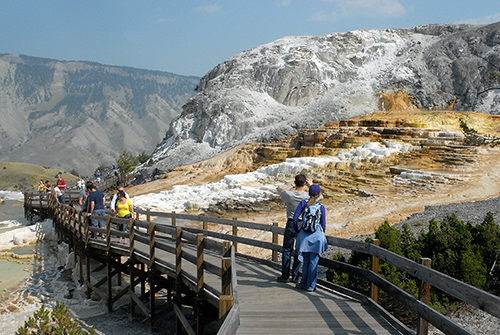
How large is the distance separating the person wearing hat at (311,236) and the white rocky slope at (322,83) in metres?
36.7

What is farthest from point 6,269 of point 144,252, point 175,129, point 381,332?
point 175,129

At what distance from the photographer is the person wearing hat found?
19.1 feet

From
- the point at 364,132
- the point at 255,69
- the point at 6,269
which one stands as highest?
the point at 255,69

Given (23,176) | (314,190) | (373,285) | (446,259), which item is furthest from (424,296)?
(23,176)

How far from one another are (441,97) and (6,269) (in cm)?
4953

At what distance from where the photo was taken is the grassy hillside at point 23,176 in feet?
302

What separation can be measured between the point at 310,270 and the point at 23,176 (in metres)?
112

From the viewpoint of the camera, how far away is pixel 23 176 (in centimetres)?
10181

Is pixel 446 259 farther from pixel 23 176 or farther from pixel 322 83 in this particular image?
pixel 23 176

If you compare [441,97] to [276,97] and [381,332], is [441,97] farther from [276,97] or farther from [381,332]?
[381,332]

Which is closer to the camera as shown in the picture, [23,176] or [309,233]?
[309,233]

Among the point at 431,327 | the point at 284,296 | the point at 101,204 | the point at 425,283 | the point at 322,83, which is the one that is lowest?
the point at 431,327

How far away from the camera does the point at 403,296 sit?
450 cm

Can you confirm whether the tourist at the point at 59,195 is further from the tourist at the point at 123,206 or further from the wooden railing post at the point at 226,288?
the wooden railing post at the point at 226,288
